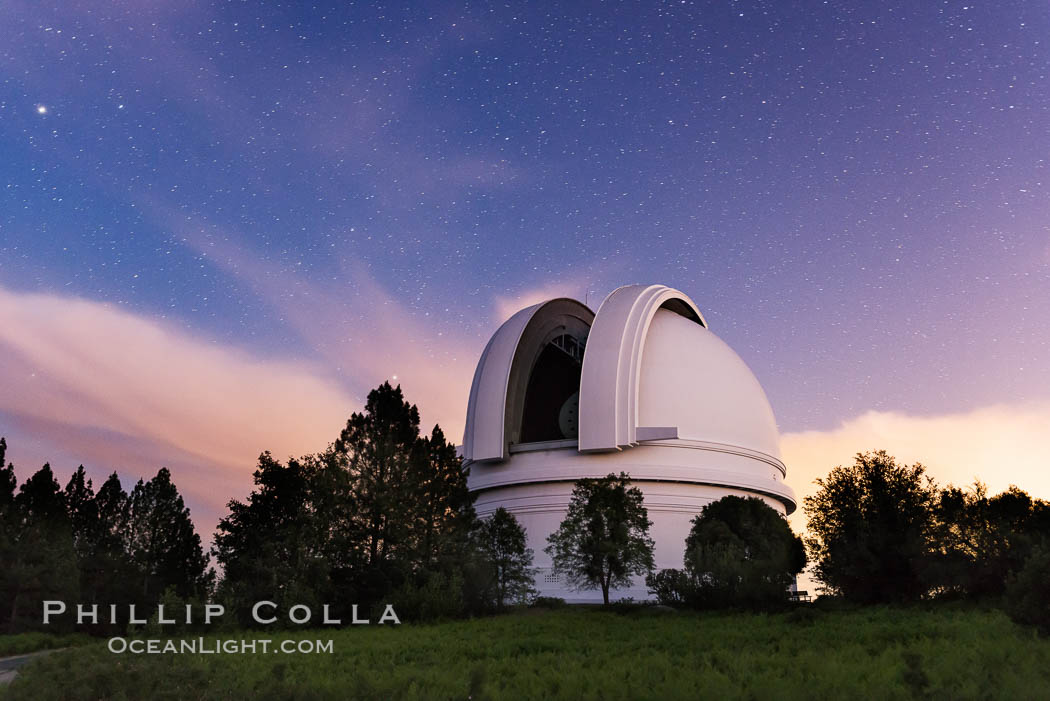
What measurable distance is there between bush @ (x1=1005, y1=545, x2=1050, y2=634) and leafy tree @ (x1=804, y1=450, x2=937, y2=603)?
14011mm

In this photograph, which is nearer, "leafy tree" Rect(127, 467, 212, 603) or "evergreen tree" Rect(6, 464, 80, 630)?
"evergreen tree" Rect(6, 464, 80, 630)

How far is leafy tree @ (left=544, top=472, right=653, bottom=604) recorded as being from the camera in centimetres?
2634

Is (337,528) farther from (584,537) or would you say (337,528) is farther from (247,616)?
(584,537)

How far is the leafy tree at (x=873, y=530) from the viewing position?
2764 centimetres

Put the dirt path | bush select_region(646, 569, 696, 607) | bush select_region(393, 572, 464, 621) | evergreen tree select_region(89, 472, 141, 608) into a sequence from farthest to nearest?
evergreen tree select_region(89, 472, 141, 608) → bush select_region(646, 569, 696, 607) → bush select_region(393, 572, 464, 621) → the dirt path

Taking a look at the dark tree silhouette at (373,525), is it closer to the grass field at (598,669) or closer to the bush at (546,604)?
the bush at (546,604)

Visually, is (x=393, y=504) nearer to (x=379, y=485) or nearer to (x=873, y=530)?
(x=379, y=485)

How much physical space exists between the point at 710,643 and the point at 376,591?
11420 millimetres

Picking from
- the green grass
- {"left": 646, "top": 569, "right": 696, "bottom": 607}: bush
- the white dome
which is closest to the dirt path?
the green grass

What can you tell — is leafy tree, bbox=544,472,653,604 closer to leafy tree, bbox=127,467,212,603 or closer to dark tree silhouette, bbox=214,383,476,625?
dark tree silhouette, bbox=214,383,476,625

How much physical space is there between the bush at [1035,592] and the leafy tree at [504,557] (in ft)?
51.3

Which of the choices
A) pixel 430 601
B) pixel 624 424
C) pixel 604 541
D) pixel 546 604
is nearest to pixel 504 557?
pixel 546 604

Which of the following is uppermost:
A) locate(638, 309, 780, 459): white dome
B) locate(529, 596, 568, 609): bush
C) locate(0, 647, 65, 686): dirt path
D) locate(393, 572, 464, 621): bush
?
locate(638, 309, 780, 459): white dome

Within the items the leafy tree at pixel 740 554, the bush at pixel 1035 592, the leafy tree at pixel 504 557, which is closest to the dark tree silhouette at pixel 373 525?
the leafy tree at pixel 504 557
